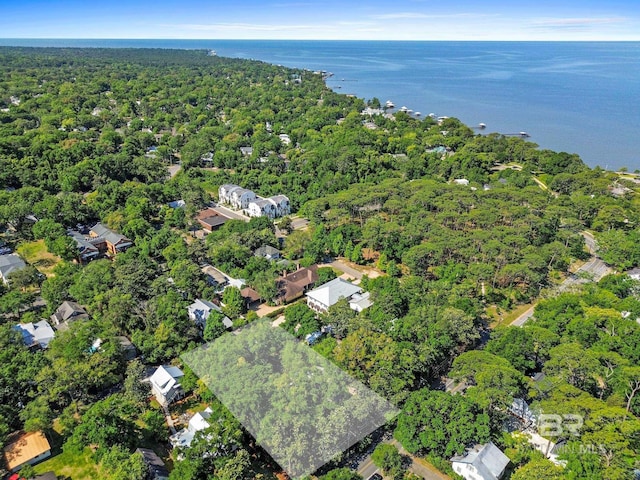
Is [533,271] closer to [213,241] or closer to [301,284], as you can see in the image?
[301,284]

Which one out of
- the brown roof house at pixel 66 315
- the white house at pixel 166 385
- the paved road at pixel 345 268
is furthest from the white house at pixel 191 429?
the paved road at pixel 345 268

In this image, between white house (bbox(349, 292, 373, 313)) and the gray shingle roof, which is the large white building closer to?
white house (bbox(349, 292, 373, 313))

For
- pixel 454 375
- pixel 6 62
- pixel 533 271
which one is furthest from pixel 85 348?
pixel 6 62

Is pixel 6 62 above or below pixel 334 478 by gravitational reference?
above

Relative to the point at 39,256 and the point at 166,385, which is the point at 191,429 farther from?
the point at 39,256

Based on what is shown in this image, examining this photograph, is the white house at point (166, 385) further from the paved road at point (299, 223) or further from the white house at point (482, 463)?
the paved road at point (299, 223)

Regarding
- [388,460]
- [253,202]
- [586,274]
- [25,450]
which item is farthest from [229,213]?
[388,460]

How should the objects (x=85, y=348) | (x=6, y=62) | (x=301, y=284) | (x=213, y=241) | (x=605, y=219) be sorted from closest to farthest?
(x=85, y=348) → (x=301, y=284) → (x=213, y=241) → (x=605, y=219) → (x=6, y=62)
